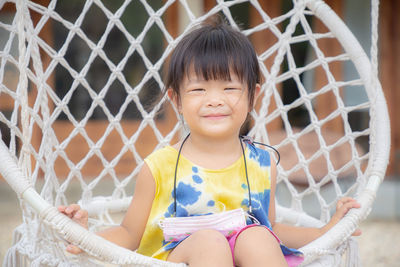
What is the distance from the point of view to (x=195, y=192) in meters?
1.11

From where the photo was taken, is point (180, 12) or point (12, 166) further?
point (180, 12)

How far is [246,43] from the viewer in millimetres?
1156

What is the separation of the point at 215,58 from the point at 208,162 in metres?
0.26

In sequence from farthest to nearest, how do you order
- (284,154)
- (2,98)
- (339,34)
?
(2,98), (284,154), (339,34)

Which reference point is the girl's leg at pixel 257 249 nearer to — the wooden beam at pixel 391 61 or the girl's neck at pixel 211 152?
the girl's neck at pixel 211 152

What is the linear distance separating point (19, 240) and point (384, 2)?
138 inches

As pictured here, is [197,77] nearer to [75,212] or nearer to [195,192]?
[195,192]

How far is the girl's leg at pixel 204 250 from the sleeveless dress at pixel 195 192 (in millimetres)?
117

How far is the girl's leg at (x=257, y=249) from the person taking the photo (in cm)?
90

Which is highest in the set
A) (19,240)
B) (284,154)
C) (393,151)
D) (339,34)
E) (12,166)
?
(339,34)

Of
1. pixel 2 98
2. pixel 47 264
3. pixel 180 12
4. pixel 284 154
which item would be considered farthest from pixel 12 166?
pixel 2 98

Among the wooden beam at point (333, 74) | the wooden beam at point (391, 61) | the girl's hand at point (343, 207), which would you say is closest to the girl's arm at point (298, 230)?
the girl's hand at point (343, 207)

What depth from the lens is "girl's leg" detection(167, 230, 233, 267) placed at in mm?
892

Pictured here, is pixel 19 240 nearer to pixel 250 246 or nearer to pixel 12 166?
pixel 12 166
